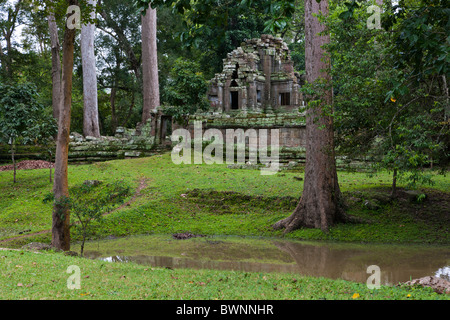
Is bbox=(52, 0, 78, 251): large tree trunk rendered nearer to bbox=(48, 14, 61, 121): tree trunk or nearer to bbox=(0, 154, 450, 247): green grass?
bbox=(0, 154, 450, 247): green grass

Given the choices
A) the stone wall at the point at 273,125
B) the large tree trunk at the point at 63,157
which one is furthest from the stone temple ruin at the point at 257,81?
the large tree trunk at the point at 63,157

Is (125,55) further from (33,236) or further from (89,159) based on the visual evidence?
(33,236)

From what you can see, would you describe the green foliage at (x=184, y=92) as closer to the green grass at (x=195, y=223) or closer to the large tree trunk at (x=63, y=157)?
the green grass at (x=195, y=223)

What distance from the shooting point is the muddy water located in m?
8.52

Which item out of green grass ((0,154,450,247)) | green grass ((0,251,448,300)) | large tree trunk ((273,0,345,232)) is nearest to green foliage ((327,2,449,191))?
large tree trunk ((273,0,345,232))

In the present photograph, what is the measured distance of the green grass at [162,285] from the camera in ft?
17.4

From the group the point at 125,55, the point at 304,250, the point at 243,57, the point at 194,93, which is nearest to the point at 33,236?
the point at 304,250

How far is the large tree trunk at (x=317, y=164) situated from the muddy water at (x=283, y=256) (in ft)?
3.45

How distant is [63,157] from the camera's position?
31.3 feet

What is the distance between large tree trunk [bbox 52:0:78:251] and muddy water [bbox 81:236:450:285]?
864 millimetres

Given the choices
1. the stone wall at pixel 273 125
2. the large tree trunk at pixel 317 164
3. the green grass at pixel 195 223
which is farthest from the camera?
the stone wall at pixel 273 125

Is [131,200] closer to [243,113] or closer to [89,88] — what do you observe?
[243,113]

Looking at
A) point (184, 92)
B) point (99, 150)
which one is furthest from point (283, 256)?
point (99, 150)

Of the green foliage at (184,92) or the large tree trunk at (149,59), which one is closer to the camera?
the green foliage at (184,92)
